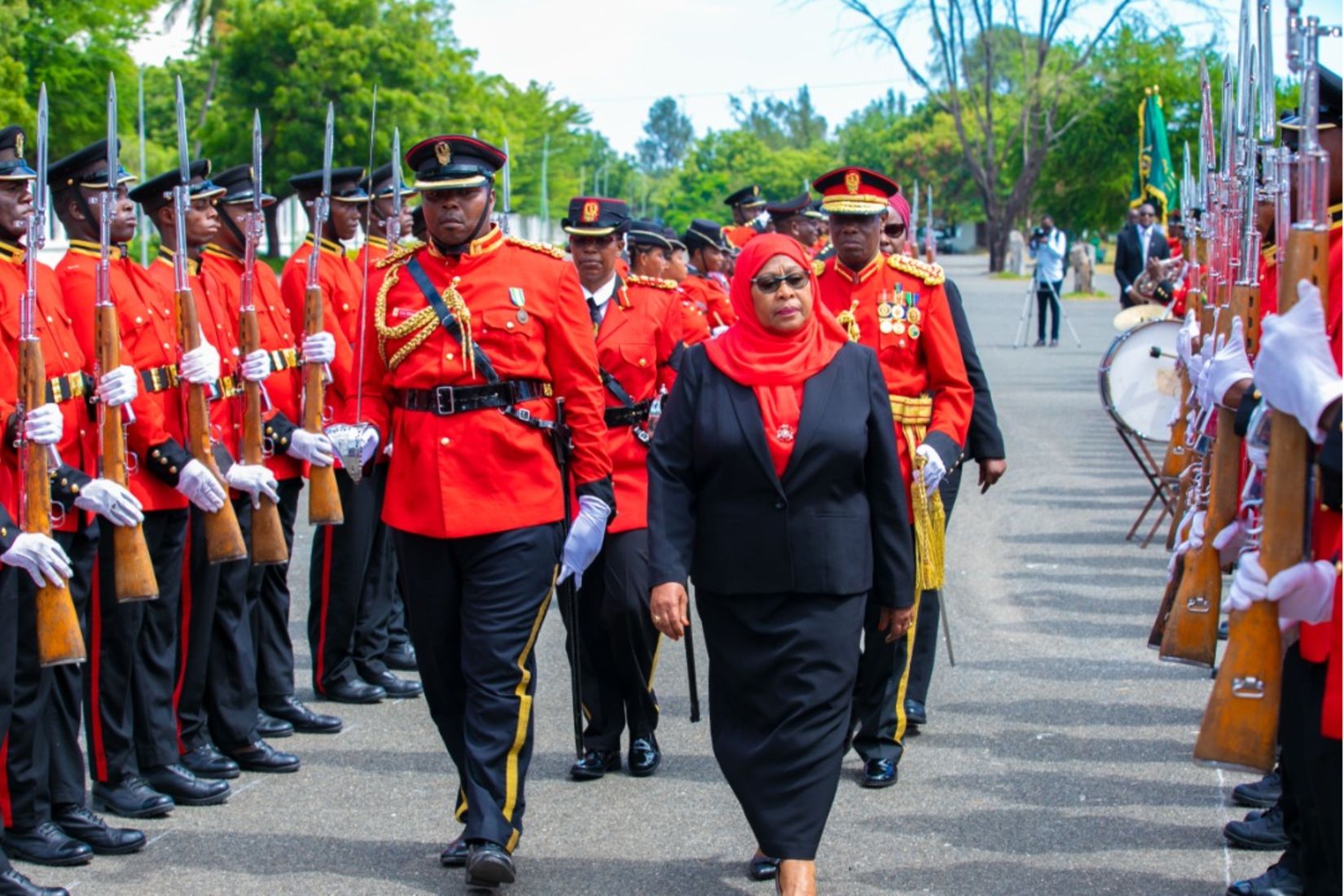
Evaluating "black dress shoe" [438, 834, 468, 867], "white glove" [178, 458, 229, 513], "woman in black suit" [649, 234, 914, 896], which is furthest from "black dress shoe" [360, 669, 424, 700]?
"woman in black suit" [649, 234, 914, 896]

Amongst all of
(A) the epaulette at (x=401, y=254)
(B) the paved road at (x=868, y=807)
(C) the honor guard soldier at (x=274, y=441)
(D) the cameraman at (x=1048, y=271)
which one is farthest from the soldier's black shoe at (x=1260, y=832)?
(D) the cameraman at (x=1048, y=271)

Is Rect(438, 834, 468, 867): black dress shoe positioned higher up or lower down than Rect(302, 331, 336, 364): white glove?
lower down

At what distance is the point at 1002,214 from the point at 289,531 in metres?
53.0

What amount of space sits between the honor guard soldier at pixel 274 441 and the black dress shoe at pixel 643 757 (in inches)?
53.7

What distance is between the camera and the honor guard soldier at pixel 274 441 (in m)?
7.48

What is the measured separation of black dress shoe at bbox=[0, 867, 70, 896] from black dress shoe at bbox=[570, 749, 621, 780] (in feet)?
6.67

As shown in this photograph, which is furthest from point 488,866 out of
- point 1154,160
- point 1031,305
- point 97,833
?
point 1031,305

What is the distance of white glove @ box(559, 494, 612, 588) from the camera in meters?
6.06

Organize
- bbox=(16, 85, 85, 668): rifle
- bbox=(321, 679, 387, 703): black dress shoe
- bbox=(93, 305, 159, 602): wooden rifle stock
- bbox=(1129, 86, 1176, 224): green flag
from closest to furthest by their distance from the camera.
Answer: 1. bbox=(16, 85, 85, 668): rifle
2. bbox=(93, 305, 159, 602): wooden rifle stock
3. bbox=(321, 679, 387, 703): black dress shoe
4. bbox=(1129, 86, 1176, 224): green flag

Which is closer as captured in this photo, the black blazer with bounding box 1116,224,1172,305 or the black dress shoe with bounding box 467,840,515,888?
the black dress shoe with bounding box 467,840,515,888

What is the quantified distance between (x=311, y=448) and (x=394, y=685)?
1.52 m

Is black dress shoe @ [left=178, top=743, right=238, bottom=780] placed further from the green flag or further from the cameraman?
the cameraman

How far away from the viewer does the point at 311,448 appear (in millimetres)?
7332

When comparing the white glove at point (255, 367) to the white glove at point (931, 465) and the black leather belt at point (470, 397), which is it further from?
the white glove at point (931, 465)
